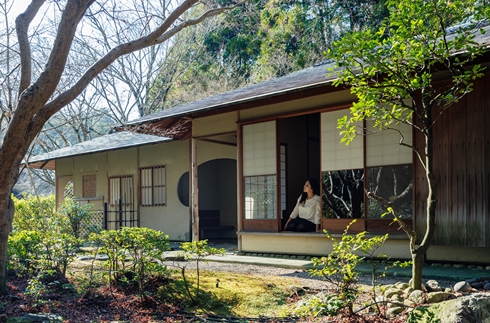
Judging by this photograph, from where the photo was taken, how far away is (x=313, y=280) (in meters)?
6.74

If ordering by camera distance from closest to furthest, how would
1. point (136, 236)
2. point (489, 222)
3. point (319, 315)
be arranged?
point (319, 315), point (136, 236), point (489, 222)

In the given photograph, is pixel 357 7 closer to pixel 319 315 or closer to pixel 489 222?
pixel 489 222

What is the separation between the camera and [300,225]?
9.23 m

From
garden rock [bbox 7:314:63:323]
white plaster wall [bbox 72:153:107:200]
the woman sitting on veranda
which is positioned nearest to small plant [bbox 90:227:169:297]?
garden rock [bbox 7:314:63:323]

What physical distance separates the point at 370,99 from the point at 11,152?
3.61m

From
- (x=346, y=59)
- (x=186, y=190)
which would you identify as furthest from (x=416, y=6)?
(x=186, y=190)

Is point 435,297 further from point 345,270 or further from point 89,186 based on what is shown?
point 89,186

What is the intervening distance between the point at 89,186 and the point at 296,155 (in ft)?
26.2

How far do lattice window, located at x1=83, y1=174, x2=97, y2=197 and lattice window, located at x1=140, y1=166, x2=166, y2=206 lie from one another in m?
2.51

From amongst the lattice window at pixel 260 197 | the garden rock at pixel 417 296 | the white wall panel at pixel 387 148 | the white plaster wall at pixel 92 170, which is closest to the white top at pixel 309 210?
the lattice window at pixel 260 197

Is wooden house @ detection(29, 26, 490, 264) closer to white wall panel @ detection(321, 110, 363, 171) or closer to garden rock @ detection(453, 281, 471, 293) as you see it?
white wall panel @ detection(321, 110, 363, 171)

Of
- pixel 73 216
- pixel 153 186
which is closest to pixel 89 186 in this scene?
pixel 153 186

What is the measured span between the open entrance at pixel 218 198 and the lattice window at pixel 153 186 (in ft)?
3.76

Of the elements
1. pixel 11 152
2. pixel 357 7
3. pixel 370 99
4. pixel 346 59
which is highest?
pixel 357 7
